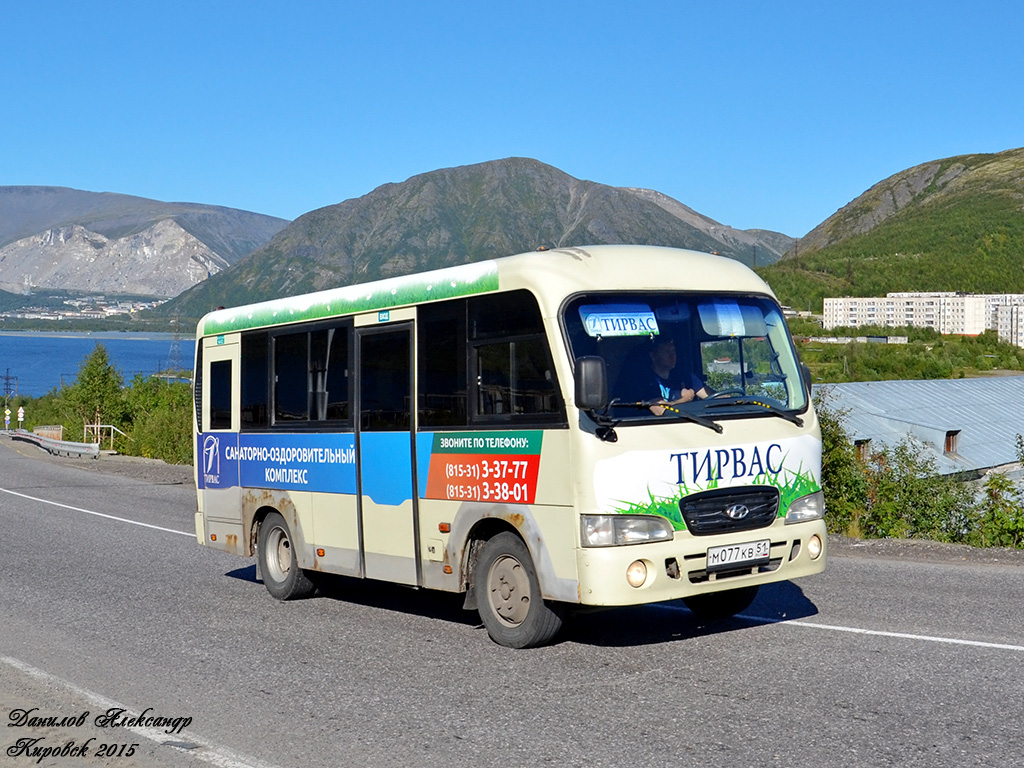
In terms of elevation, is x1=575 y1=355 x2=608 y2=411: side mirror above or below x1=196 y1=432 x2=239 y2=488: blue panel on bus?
above

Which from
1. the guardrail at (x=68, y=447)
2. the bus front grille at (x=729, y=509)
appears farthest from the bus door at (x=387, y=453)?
the guardrail at (x=68, y=447)

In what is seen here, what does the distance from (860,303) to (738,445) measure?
158 meters

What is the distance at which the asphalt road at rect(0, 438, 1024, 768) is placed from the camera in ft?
18.6

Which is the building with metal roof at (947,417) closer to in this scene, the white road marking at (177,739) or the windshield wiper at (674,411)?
the windshield wiper at (674,411)

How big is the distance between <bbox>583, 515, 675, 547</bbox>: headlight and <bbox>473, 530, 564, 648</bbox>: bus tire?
25.2 inches

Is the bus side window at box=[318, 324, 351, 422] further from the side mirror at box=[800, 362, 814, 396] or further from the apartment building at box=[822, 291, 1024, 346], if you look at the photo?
the apartment building at box=[822, 291, 1024, 346]

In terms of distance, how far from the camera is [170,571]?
1294 centimetres

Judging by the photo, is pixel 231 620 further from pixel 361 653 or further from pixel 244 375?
pixel 244 375

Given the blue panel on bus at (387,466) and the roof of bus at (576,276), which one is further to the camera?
the blue panel on bus at (387,466)

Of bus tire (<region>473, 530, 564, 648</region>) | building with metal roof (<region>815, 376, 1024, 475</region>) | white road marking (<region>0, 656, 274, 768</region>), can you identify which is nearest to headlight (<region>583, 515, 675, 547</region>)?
bus tire (<region>473, 530, 564, 648</region>)

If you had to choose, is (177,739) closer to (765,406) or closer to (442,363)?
(442,363)

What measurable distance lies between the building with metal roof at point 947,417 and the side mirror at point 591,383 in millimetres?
40961

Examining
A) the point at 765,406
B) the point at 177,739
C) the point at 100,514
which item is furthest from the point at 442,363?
the point at 100,514

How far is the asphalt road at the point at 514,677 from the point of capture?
568 centimetres
